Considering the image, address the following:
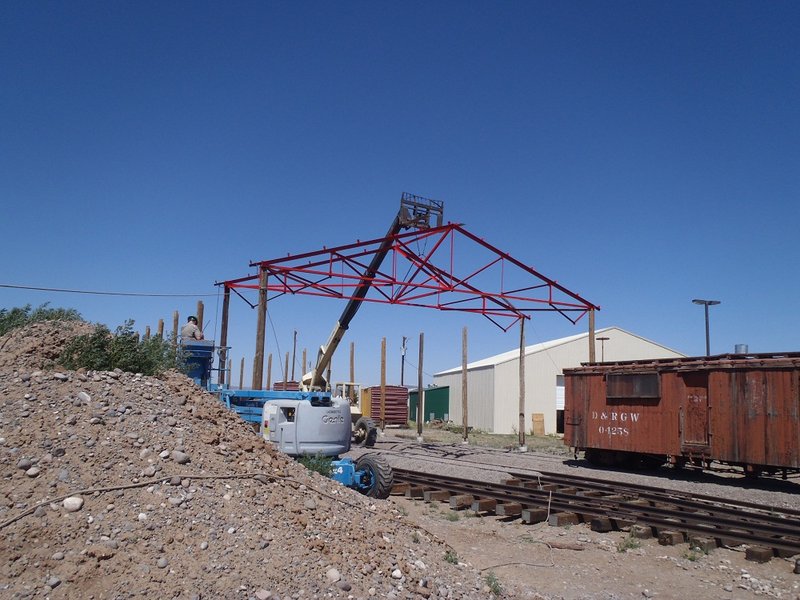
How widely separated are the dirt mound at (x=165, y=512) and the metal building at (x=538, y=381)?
3353 centimetres

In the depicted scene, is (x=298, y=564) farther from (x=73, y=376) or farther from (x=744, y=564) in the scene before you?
(x=744, y=564)

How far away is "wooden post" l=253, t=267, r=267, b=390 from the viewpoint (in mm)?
19516

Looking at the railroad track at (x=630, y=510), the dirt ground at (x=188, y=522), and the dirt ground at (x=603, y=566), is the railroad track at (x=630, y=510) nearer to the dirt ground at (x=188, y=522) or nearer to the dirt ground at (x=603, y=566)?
the dirt ground at (x=603, y=566)

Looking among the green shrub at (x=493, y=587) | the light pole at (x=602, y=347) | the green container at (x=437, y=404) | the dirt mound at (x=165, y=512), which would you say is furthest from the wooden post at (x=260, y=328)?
the green container at (x=437, y=404)

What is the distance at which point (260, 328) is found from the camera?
1984 centimetres

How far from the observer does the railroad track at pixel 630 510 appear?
9.78 m

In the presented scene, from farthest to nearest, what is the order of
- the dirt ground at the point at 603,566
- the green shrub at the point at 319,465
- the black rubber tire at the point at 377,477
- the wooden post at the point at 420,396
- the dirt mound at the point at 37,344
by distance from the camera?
the wooden post at the point at 420,396, the black rubber tire at the point at 377,477, the green shrub at the point at 319,465, the dirt ground at the point at 603,566, the dirt mound at the point at 37,344

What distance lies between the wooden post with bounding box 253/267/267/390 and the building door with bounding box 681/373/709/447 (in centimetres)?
1247

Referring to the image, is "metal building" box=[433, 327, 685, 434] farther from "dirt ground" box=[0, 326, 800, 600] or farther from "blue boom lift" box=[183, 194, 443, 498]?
"dirt ground" box=[0, 326, 800, 600]

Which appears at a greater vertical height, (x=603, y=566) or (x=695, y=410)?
(x=695, y=410)

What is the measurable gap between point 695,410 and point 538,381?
22.0 metres

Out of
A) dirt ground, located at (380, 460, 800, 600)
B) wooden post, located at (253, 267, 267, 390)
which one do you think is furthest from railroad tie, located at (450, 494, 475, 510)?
wooden post, located at (253, 267, 267, 390)

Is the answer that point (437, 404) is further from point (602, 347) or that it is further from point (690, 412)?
point (690, 412)

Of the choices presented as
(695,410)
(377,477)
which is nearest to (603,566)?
(377,477)
